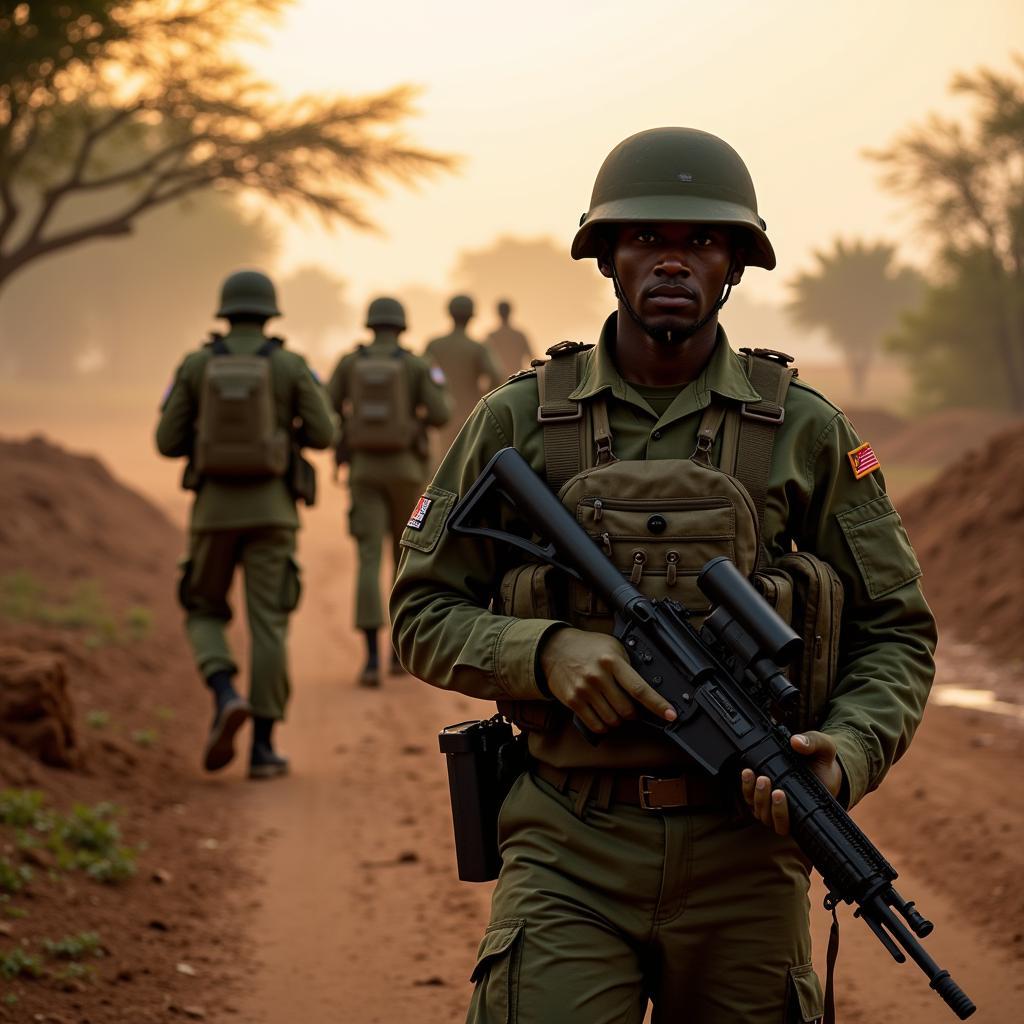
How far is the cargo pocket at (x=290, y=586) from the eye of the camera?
7754mm

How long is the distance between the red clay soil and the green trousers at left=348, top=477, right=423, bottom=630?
1336 mm

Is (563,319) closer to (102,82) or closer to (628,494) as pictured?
(102,82)

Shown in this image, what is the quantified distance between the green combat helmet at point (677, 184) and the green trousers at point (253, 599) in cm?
478

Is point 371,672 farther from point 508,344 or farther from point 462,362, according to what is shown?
point 508,344

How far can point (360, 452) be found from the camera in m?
10.4

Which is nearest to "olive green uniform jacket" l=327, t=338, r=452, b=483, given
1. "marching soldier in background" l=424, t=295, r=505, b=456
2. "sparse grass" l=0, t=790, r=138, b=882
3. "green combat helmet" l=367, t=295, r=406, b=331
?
"green combat helmet" l=367, t=295, r=406, b=331

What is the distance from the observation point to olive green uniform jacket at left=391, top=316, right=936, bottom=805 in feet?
9.70

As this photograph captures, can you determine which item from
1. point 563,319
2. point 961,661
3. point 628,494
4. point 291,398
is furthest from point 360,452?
point 563,319

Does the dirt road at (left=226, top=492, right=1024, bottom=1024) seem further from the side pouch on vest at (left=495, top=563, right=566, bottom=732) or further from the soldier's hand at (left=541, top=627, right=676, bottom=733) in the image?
the soldier's hand at (left=541, top=627, right=676, bottom=733)

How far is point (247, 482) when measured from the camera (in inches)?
300

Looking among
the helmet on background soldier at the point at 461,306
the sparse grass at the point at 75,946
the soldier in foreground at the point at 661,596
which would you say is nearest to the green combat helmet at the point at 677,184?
the soldier in foreground at the point at 661,596

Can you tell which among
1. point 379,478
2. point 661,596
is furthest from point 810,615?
point 379,478

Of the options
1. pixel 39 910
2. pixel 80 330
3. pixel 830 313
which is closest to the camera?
pixel 39 910

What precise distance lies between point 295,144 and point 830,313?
44.6 metres
